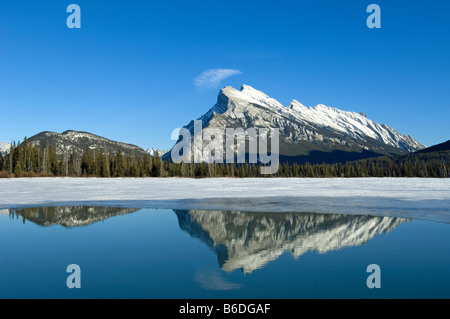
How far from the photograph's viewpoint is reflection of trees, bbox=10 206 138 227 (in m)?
21.5

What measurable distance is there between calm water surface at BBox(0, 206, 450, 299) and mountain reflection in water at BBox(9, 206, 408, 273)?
0.06m

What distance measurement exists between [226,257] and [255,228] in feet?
19.5

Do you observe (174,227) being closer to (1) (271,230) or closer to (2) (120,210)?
(1) (271,230)

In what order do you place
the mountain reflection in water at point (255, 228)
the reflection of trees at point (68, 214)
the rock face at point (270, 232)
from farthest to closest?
the reflection of trees at point (68, 214) < the mountain reflection in water at point (255, 228) < the rock face at point (270, 232)

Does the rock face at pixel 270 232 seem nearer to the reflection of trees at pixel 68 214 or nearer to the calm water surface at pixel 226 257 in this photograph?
the calm water surface at pixel 226 257

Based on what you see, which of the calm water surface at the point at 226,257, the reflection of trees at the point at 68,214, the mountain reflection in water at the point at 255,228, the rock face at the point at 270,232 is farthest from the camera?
the reflection of trees at the point at 68,214

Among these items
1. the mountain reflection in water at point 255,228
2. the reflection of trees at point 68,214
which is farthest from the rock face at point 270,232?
the reflection of trees at point 68,214

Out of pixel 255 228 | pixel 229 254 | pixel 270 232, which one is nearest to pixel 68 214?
pixel 255 228

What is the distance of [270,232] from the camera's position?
695 inches

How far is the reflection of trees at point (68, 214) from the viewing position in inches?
845

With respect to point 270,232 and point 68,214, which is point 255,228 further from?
point 68,214

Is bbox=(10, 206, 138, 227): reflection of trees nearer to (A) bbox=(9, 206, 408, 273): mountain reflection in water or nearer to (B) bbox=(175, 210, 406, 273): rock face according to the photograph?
(A) bbox=(9, 206, 408, 273): mountain reflection in water

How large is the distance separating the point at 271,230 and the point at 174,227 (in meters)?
5.55
